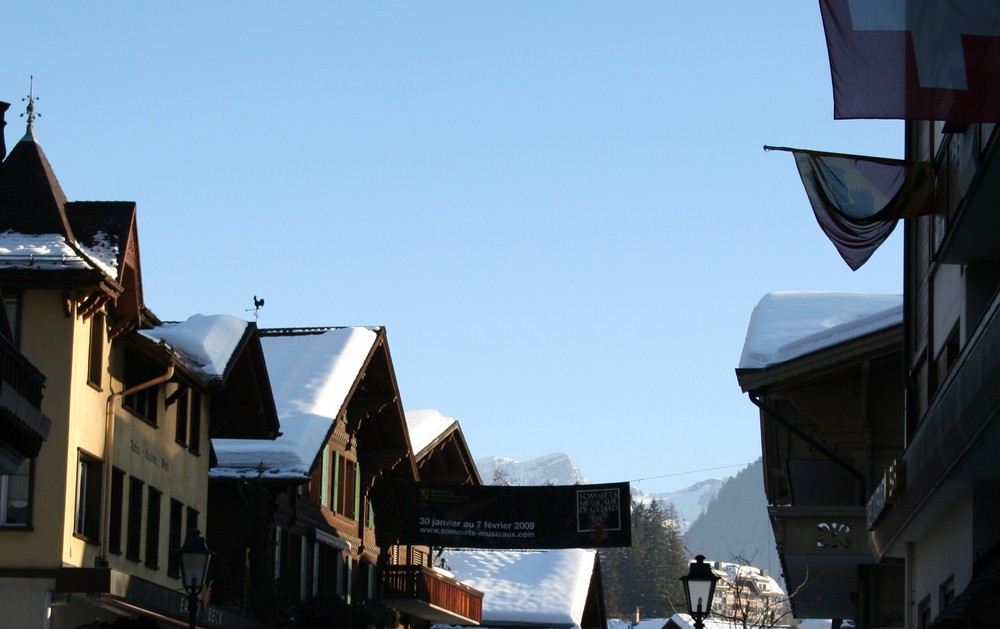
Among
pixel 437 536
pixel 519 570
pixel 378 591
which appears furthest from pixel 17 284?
pixel 519 570

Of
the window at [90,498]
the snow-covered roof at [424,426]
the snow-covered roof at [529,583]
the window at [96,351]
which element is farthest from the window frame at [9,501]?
the snow-covered roof at [529,583]

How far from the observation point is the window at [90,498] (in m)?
23.8

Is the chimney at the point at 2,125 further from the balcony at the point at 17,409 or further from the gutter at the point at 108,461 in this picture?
the balcony at the point at 17,409

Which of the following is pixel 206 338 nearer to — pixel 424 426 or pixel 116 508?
pixel 116 508

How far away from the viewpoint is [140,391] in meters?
26.3

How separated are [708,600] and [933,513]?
123 inches

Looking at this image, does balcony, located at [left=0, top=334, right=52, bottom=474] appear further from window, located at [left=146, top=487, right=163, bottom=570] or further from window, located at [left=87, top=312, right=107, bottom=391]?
window, located at [left=146, top=487, right=163, bottom=570]

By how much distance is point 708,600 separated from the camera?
61.7 ft

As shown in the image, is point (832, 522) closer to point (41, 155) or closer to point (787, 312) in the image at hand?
point (787, 312)

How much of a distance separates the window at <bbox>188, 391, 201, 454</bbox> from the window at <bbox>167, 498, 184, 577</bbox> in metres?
1.14

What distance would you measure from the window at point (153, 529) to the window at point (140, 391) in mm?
1212

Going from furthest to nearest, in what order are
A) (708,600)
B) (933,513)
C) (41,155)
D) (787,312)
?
1. (787,312)
2. (41,155)
3. (708,600)
4. (933,513)

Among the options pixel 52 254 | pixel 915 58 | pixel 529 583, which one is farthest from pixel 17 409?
pixel 529 583

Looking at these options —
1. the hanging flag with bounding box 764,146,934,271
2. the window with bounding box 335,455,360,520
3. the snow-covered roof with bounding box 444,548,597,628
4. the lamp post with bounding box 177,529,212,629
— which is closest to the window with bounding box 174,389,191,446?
the lamp post with bounding box 177,529,212,629
